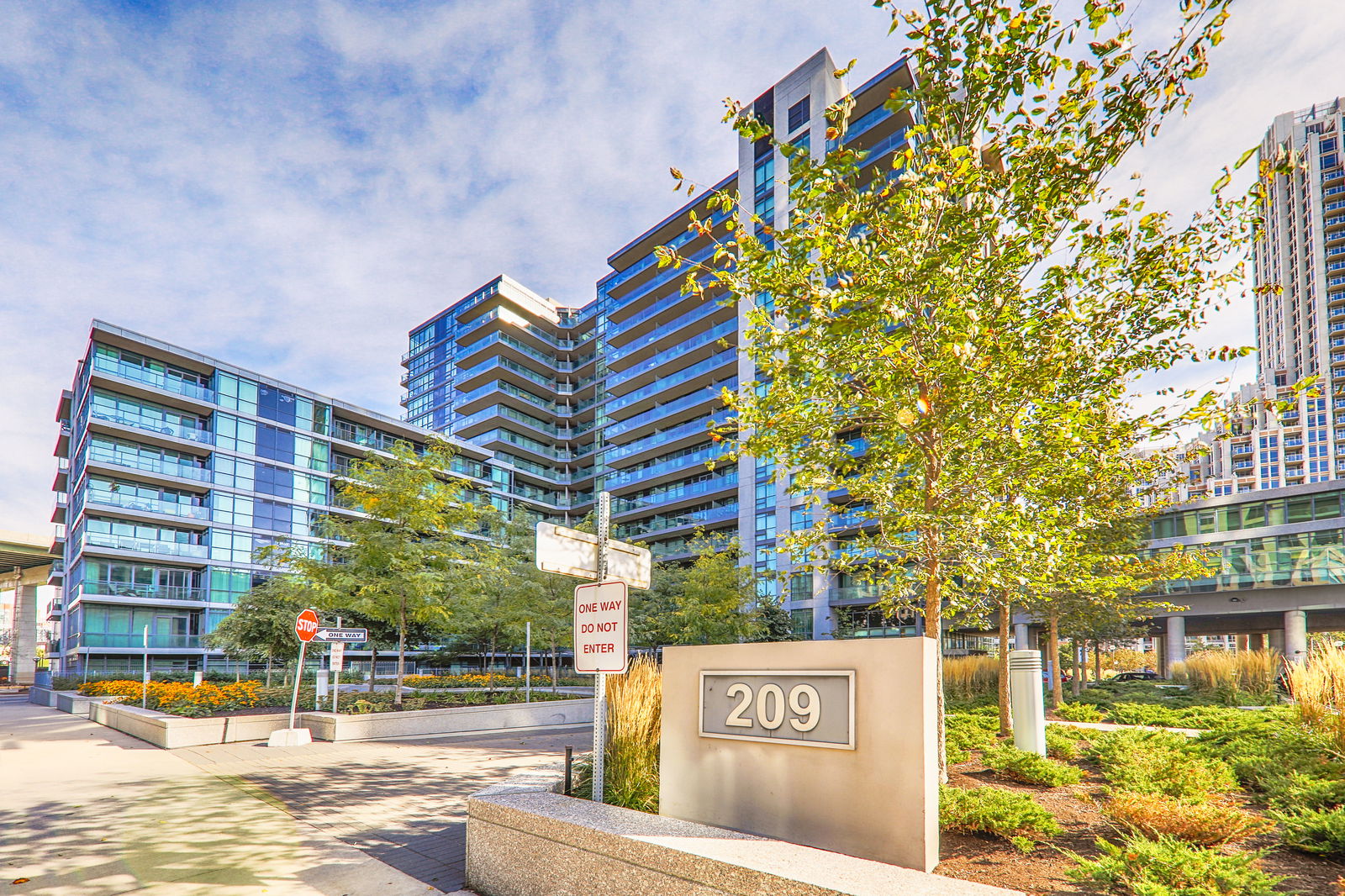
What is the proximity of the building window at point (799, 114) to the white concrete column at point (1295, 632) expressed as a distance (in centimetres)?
4023

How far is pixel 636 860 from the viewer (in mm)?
4516

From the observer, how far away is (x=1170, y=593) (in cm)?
3297

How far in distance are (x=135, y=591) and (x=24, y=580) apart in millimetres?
23531

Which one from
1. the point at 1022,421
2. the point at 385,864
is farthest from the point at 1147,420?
the point at 385,864

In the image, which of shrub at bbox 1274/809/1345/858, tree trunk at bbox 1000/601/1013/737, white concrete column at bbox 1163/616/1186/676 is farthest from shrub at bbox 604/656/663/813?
white concrete column at bbox 1163/616/1186/676

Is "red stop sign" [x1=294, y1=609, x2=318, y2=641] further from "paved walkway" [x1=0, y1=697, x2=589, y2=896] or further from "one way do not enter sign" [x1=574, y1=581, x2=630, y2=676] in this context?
"one way do not enter sign" [x1=574, y1=581, x2=630, y2=676]

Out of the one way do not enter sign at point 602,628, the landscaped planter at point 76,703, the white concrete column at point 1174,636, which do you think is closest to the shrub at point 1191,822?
the one way do not enter sign at point 602,628

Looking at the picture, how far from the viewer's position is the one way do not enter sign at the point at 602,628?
577cm

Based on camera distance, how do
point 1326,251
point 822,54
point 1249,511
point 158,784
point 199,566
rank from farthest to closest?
point 1326,251, point 822,54, point 199,566, point 1249,511, point 158,784

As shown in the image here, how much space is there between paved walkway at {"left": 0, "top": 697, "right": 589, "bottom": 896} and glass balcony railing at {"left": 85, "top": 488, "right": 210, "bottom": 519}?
3383 cm

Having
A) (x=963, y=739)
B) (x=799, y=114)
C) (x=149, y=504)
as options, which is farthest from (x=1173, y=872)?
(x=799, y=114)

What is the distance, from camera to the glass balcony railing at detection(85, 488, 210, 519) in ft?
138

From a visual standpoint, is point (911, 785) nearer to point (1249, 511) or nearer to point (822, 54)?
point (1249, 511)

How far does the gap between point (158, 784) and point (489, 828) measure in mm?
7547
